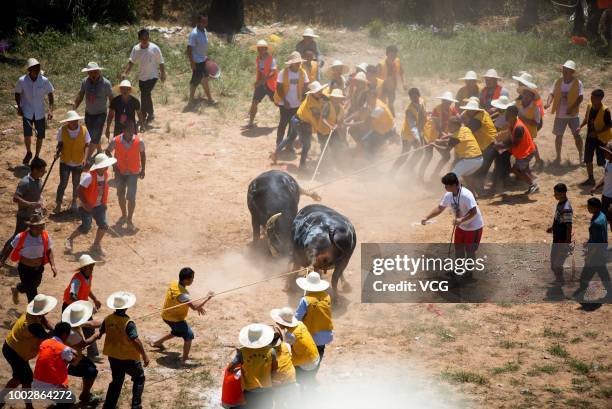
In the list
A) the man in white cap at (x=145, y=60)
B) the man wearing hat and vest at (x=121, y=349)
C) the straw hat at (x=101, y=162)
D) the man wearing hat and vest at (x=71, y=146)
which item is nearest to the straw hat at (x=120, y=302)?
the man wearing hat and vest at (x=121, y=349)

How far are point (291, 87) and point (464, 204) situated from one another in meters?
6.12

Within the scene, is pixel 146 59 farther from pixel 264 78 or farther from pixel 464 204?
pixel 464 204

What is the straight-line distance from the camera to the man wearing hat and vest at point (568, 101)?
14906mm

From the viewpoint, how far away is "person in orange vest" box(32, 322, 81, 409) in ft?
25.1

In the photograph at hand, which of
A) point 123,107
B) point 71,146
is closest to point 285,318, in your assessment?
point 71,146

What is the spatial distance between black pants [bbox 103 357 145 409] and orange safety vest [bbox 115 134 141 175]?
5068mm

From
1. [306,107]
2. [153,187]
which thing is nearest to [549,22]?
[306,107]

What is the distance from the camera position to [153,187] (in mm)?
14703

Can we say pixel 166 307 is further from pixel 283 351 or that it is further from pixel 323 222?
pixel 323 222

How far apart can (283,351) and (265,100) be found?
39.3ft

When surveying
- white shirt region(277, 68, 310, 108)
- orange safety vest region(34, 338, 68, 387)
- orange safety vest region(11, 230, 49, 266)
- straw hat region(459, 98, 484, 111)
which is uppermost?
straw hat region(459, 98, 484, 111)

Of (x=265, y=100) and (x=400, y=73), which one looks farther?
(x=265, y=100)

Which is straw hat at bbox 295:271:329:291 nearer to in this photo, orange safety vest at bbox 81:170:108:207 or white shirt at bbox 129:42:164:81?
orange safety vest at bbox 81:170:108:207

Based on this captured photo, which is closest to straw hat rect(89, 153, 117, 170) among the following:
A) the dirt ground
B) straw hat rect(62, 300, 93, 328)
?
the dirt ground
